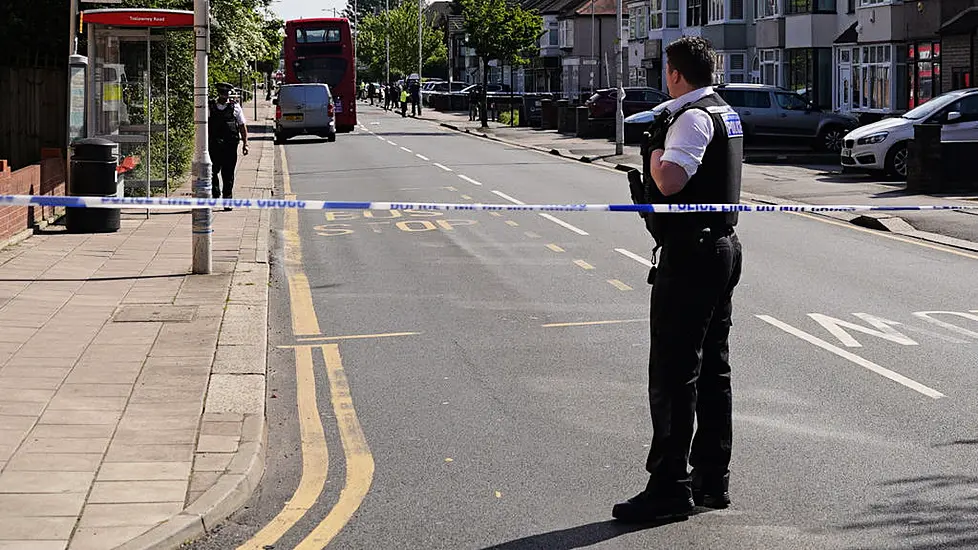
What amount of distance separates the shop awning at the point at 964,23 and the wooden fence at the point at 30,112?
25550 millimetres

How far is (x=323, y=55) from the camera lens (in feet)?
176

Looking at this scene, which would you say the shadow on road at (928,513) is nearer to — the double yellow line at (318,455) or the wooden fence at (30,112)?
the double yellow line at (318,455)

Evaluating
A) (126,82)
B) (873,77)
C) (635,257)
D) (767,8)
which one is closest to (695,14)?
(767,8)

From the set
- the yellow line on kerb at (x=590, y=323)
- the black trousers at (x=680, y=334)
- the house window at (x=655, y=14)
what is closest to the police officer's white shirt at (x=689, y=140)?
the black trousers at (x=680, y=334)

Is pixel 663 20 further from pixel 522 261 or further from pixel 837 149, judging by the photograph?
pixel 522 261

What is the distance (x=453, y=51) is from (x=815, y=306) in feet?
443

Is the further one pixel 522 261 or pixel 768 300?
pixel 522 261

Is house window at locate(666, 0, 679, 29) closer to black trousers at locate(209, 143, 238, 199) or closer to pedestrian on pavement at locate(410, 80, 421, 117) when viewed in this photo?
pedestrian on pavement at locate(410, 80, 421, 117)

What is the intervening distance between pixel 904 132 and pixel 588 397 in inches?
804

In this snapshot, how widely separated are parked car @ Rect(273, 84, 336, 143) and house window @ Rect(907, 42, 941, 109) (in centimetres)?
1913

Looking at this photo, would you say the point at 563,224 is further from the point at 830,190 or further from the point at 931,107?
the point at 931,107

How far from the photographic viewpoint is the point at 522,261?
15500 mm

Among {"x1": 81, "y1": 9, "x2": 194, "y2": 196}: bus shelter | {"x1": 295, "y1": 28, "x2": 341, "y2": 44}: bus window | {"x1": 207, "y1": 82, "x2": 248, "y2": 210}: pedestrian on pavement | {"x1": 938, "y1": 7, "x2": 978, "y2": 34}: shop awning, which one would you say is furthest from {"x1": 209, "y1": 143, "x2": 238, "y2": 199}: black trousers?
{"x1": 295, "y1": 28, "x2": 341, "y2": 44}: bus window

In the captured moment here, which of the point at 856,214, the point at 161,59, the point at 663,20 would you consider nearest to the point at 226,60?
the point at 161,59
